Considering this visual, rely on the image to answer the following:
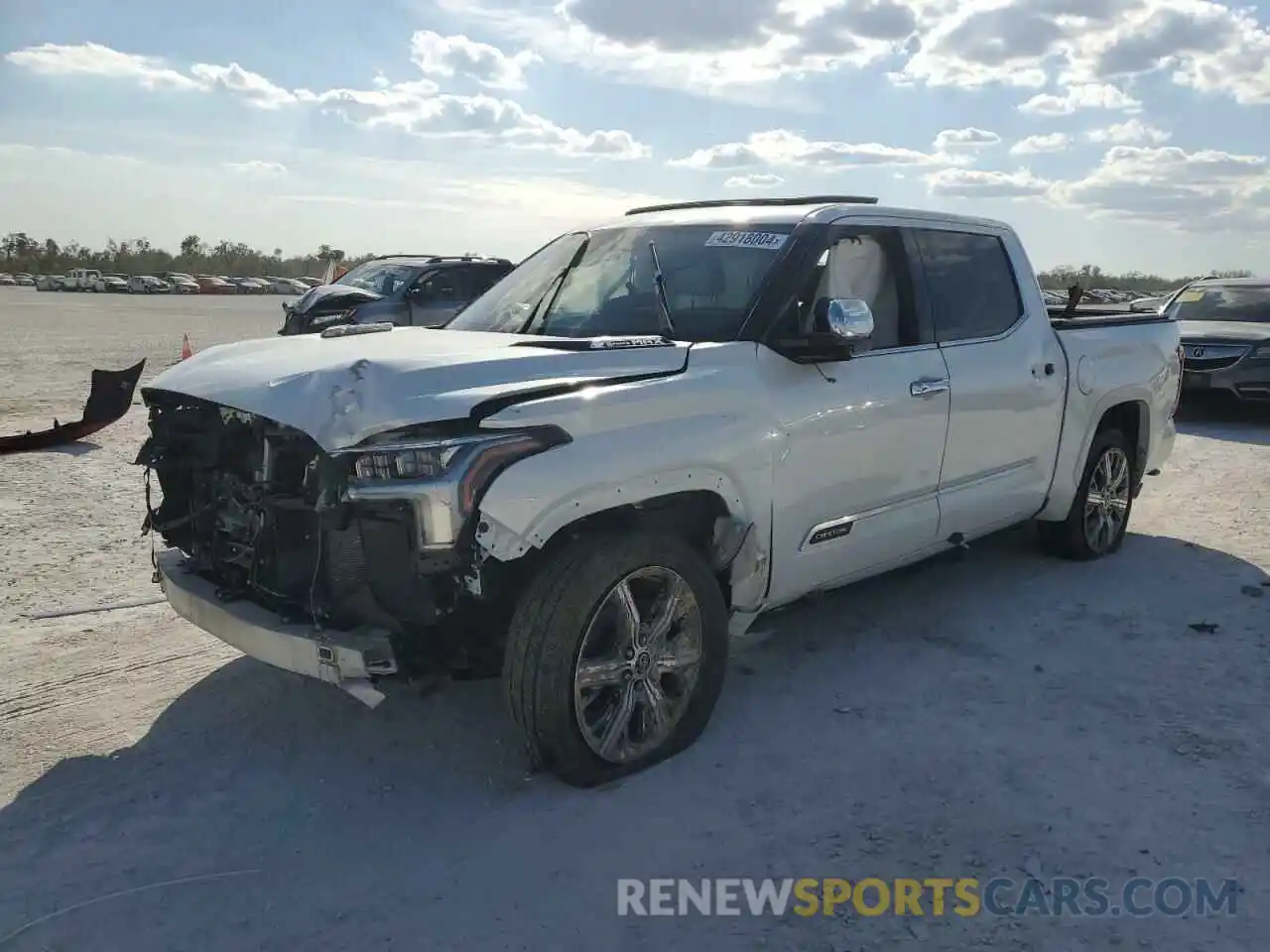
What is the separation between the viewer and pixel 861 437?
14.4 feet

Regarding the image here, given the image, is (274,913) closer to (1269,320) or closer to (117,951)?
(117,951)

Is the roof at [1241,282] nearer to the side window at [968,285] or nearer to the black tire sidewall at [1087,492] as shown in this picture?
the black tire sidewall at [1087,492]

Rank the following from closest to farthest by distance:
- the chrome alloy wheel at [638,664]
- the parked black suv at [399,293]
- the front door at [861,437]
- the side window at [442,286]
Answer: the chrome alloy wheel at [638,664], the front door at [861,437], the parked black suv at [399,293], the side window at [442,286]

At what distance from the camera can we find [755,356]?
405cm

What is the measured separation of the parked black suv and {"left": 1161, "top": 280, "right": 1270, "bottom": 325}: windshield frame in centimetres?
859

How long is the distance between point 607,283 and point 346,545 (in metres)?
1.81

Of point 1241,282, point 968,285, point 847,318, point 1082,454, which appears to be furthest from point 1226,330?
point 847,318

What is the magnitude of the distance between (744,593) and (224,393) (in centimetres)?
199

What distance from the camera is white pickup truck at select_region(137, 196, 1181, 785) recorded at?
3.28 m

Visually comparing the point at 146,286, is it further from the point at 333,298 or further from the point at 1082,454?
the point at 1082,454

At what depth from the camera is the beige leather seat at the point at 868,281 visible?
178 inches

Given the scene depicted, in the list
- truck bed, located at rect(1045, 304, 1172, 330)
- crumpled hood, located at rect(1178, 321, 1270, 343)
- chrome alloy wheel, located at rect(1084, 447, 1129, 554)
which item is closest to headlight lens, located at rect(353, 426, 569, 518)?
truck bed, located at rect(1045, 304, 1172, 330)

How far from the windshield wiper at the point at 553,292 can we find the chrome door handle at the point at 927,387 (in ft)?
5.26

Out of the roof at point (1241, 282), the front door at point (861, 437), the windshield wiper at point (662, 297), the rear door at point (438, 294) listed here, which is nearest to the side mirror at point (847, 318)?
the front door at point (861, 437)
